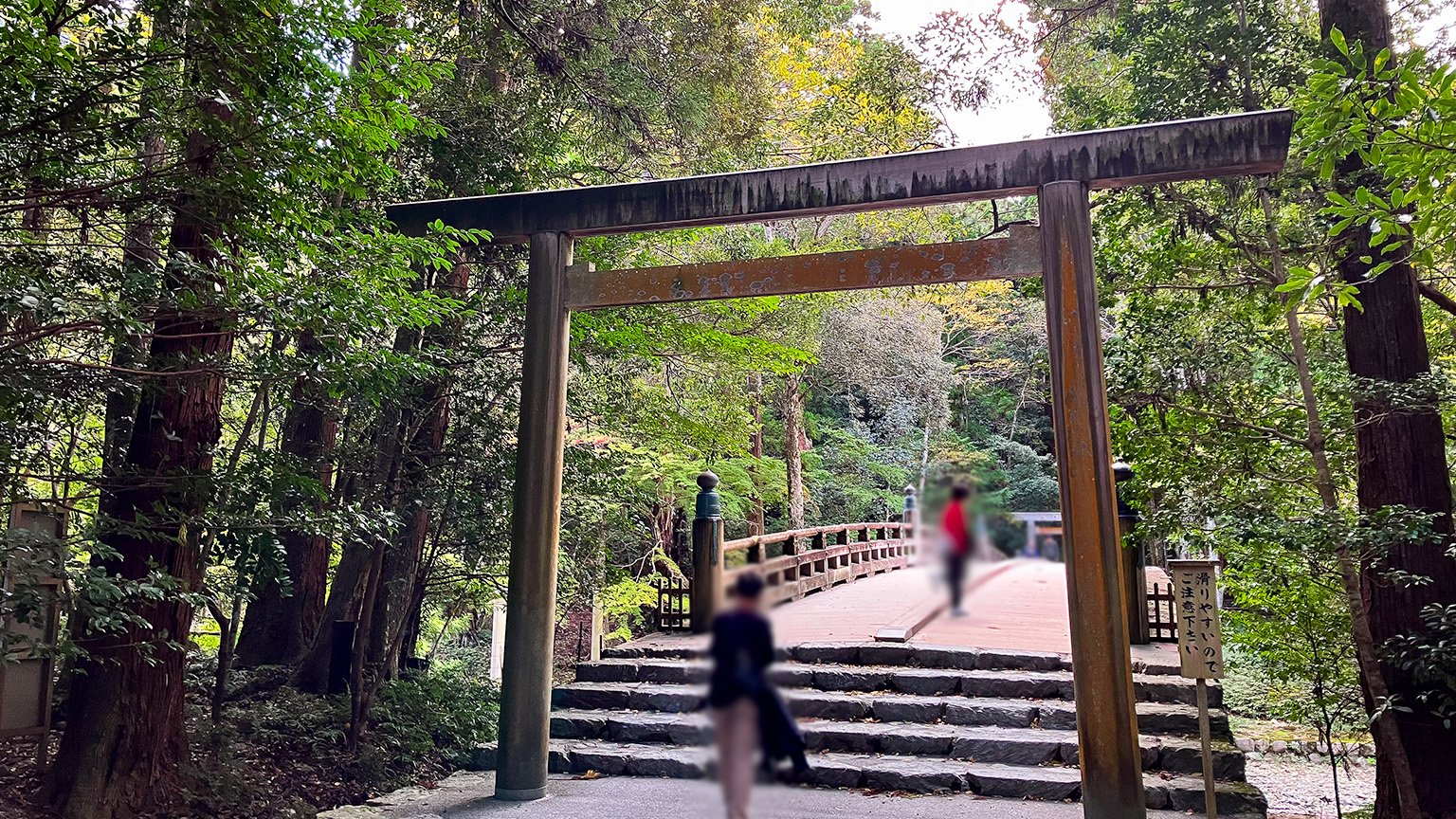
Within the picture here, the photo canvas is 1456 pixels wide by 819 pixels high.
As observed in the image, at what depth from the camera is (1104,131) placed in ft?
14.3

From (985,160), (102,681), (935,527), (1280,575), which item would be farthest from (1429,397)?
Answer: (102,681)

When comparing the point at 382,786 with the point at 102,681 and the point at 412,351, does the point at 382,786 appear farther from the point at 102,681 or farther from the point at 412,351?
the point at 412,351

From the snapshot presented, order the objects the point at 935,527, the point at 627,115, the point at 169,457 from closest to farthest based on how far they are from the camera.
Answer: the point at 935,527, the point at 169,457, the point at 627,115

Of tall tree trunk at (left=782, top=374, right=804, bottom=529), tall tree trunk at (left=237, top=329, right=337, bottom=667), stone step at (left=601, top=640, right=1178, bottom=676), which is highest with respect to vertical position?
tall tree trunk at (left=782, top=374, right=804, bottom=529)

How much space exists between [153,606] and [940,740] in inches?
180

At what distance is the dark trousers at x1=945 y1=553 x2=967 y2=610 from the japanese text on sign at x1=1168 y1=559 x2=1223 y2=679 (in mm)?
4755

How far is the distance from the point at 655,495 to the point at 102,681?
179 inches

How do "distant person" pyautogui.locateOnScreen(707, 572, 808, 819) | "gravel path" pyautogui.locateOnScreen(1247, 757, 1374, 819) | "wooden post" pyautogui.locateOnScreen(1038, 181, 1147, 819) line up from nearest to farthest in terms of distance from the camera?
"distant person" pyautogui.locateOnScreen(707, 572, 808, 819) → "wooden post" pyautogui.locateOnScreen(1038, 181, 1147, 819) → "gravel path" pyautogui.locateOnScreen(1247, 757, 1374, 819)

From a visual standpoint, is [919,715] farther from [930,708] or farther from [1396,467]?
[1396,467]

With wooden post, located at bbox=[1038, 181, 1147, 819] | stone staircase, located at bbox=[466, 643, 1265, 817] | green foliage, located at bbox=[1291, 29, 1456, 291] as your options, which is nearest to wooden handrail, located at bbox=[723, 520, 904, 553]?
green foliage, located at bbox=[1291, 29, 1456, 291]

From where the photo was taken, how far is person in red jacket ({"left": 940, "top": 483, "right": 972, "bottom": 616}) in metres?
0.53

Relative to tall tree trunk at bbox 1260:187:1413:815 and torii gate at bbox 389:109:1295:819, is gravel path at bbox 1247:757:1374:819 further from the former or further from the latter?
torii gate at bbox 389:109:1295:819

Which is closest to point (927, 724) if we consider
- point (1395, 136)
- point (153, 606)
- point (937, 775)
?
point (937, 775)

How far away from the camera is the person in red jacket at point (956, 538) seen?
53 cm
